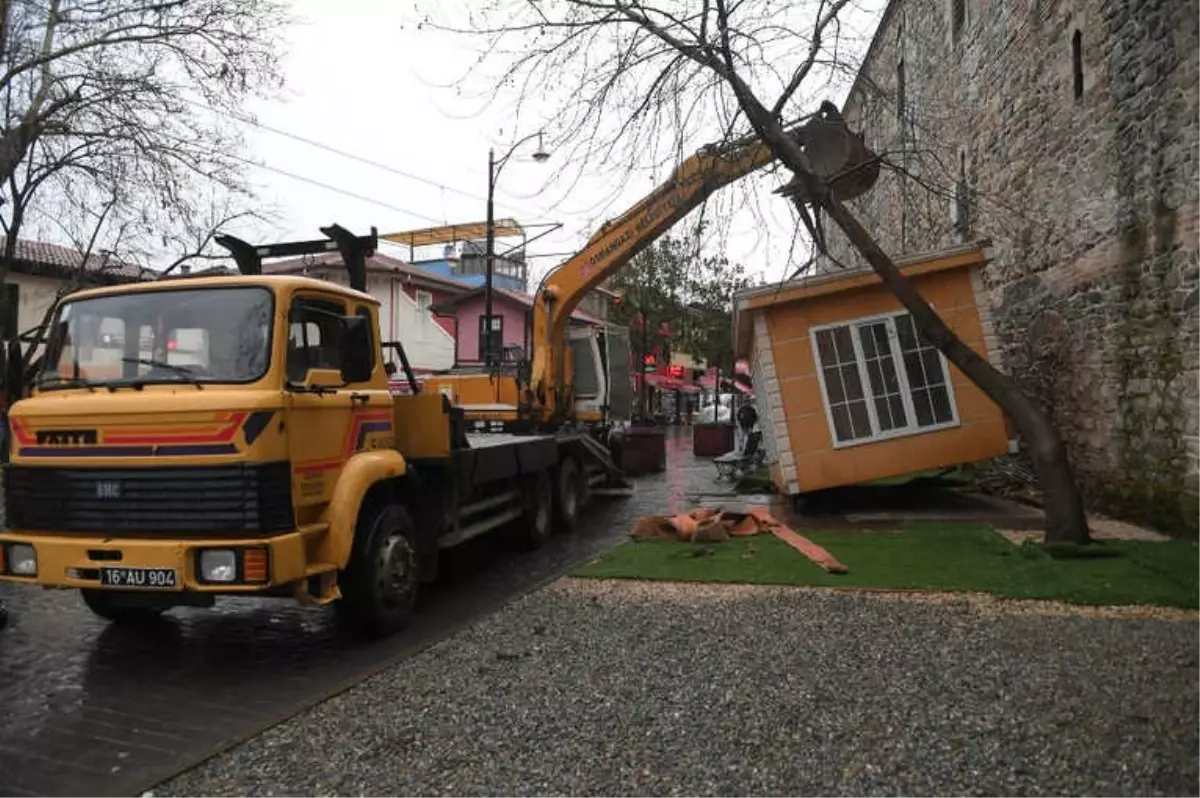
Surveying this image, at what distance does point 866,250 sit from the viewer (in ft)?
29.6

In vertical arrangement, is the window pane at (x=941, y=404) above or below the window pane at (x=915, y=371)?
below

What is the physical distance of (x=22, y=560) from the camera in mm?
5578

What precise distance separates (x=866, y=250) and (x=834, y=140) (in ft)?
5.97

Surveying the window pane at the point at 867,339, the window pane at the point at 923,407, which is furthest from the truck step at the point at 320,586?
the window pane at the point at 923,407

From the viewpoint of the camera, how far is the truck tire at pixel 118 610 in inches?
255

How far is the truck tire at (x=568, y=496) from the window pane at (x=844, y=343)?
3.87m

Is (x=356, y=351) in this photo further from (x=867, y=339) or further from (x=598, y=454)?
(x=867, y=339)

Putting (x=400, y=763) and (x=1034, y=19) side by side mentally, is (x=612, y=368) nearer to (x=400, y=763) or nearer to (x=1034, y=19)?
(x=1034, y=19)

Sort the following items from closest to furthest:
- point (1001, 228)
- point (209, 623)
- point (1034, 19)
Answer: point (209, 623)
point (1034, 19)
point (1001, 228)

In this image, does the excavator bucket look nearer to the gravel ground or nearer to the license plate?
the gravel ground

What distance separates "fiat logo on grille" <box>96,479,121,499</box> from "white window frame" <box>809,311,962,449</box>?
8668 millimetres

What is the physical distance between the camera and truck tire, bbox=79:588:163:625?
6469mm

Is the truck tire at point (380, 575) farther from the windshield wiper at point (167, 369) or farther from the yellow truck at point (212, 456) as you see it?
the windshield wiper at point (167, 369)

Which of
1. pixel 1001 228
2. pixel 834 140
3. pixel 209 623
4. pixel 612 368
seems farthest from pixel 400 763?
pixel 1001 228
